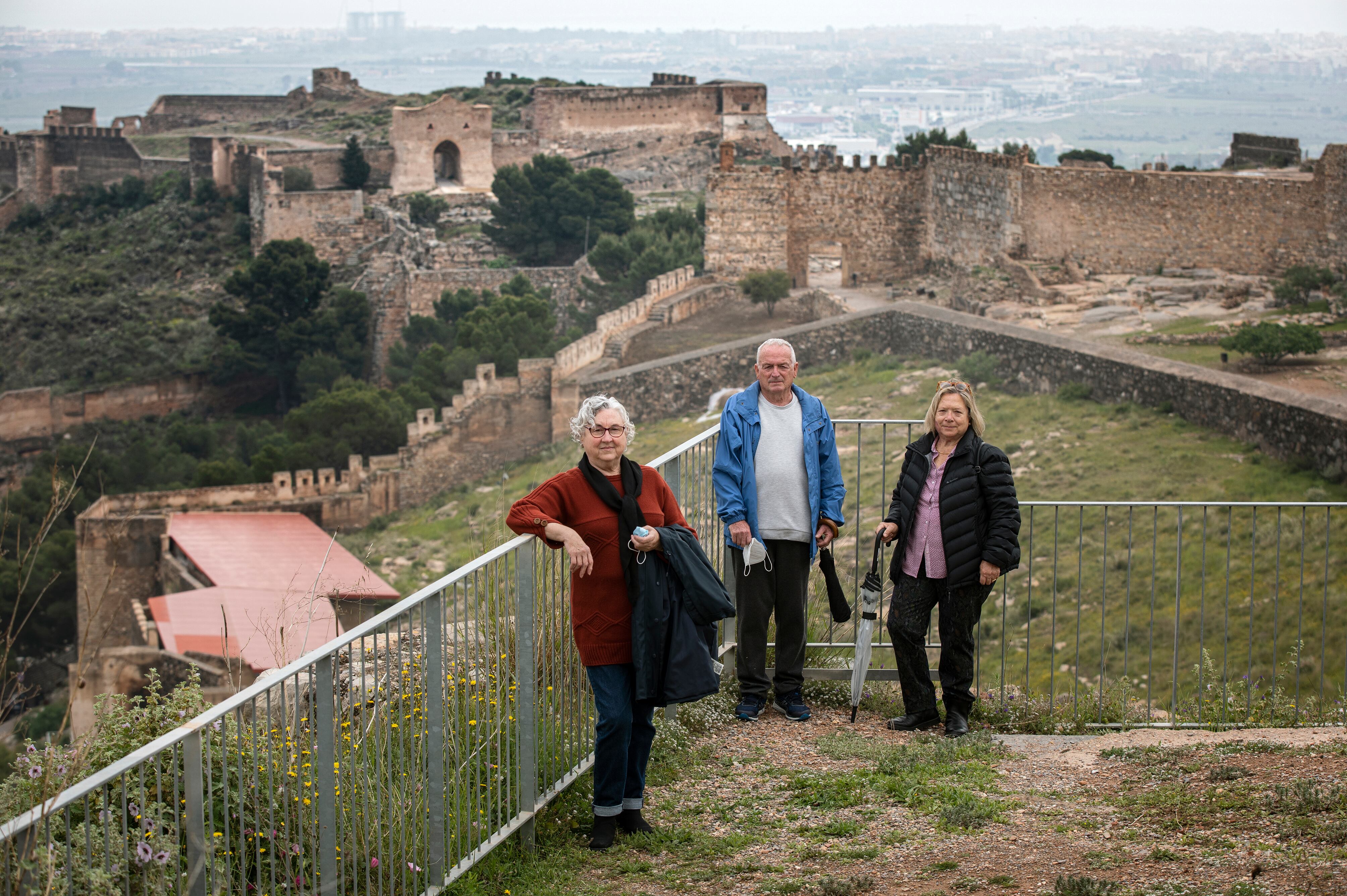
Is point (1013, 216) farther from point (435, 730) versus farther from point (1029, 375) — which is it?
point (435, 730)

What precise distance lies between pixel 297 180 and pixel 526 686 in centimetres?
3993

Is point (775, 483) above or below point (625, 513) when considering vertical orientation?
below

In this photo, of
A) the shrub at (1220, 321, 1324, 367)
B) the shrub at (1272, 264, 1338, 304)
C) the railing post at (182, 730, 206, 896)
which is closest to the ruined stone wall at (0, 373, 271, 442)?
the shrub at (1272, 264, 1338, 304)

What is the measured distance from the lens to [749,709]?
566 centimetres

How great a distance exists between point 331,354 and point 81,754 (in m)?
30.9

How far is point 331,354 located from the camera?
3344 cm

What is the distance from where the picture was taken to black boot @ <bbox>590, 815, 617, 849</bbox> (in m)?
4.53

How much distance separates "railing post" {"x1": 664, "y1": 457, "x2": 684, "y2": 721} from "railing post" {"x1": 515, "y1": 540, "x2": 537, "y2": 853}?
99 cm

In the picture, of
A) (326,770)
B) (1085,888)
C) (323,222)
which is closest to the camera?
(326,770)

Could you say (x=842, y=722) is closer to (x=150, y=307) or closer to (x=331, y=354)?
(x=331, y=354)

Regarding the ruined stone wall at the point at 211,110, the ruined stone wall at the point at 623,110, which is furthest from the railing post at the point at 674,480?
the ruined stone wall at the point at 211,110

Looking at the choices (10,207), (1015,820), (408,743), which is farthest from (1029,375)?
(10,207)

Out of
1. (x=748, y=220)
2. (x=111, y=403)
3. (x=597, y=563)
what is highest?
(x=748, y=220)

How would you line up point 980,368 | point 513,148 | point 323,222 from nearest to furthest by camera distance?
point 980,368 < point 323,222 < point 513,148
